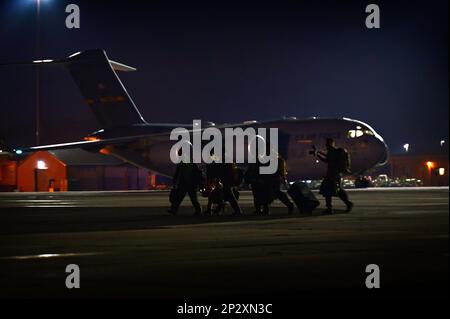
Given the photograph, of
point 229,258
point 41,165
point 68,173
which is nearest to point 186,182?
point 229,258

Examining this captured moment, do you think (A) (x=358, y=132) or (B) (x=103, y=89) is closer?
(A) (x=358, y=132)

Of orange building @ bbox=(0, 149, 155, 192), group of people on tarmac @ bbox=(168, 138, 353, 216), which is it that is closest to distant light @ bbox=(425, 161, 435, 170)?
orange building @ bbox=(0, 149, 155, 192)

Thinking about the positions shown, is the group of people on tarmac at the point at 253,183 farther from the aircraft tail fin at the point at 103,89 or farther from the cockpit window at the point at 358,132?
the aircraft tail fin at the point at 103,89

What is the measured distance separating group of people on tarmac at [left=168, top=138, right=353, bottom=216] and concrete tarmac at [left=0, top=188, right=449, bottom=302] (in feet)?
7.88

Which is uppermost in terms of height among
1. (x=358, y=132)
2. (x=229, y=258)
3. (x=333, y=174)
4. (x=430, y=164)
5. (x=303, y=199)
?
(x=358, y=132)

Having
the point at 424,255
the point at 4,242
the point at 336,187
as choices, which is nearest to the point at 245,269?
the point at 424,255

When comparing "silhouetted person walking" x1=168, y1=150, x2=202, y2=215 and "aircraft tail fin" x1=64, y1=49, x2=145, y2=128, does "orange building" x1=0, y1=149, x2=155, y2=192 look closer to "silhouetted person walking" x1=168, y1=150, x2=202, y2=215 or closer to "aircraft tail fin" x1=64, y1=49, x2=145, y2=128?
"aircraft tail fin" x1=64, y1=49, x2=145, y2=128

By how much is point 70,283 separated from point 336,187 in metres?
12.0

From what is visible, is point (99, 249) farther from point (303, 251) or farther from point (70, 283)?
point (70, 283)

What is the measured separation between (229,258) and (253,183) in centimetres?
986

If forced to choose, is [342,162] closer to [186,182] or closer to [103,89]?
[186,182]

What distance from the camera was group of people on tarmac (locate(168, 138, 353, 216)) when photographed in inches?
→ 762

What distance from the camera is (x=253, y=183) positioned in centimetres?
1988
